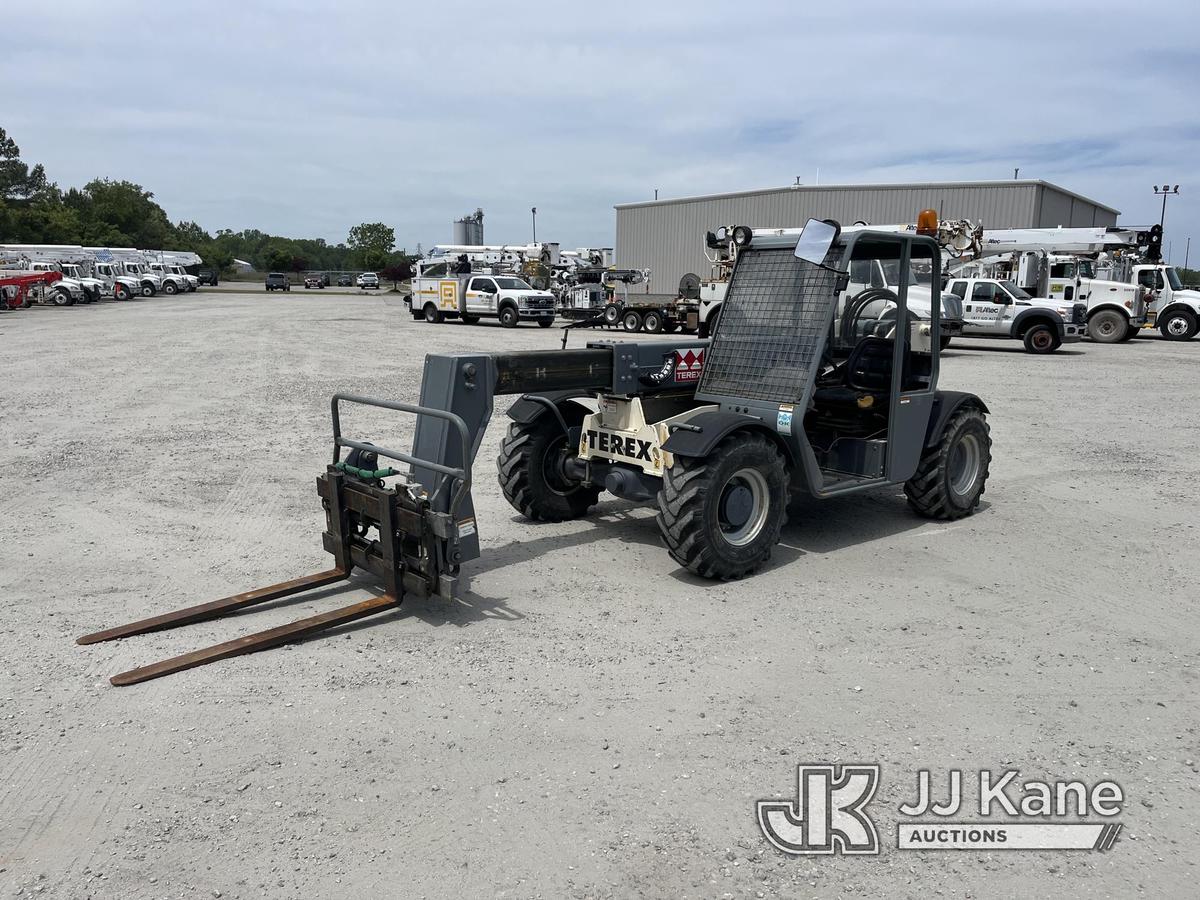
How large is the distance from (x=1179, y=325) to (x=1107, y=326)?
3.36 meters

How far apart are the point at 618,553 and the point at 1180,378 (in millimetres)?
16024

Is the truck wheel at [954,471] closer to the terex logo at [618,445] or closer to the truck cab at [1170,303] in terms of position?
the terex logo at [618,445]

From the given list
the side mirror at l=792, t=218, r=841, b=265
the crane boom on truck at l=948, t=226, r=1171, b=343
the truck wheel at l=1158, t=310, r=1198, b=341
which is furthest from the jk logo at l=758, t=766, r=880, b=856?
the truck wheel at l=1158, t=310, r=1198, b=341

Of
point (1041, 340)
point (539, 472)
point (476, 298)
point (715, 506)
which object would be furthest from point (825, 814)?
point (476, 298)

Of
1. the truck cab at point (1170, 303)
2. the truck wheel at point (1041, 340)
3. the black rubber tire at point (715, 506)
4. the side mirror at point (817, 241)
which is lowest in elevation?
the black rubber tire at point (715, 506)

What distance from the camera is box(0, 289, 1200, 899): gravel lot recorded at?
320 cm

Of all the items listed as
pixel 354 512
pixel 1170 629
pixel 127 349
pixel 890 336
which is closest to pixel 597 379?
pixel 354 512

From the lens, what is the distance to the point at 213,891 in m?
3.03

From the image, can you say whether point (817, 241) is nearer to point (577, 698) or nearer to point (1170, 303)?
point (577, 698)

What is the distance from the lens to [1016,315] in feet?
79.2

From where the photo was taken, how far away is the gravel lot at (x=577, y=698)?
10.5 ft

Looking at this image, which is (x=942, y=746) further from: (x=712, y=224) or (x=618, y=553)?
(x=712, y=224)

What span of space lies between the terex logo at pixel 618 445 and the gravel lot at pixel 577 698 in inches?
28.4

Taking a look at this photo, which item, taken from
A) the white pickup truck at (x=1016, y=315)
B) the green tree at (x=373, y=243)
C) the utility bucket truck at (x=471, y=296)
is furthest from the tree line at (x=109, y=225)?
the white pickup truck at (x=1016, y=315)
